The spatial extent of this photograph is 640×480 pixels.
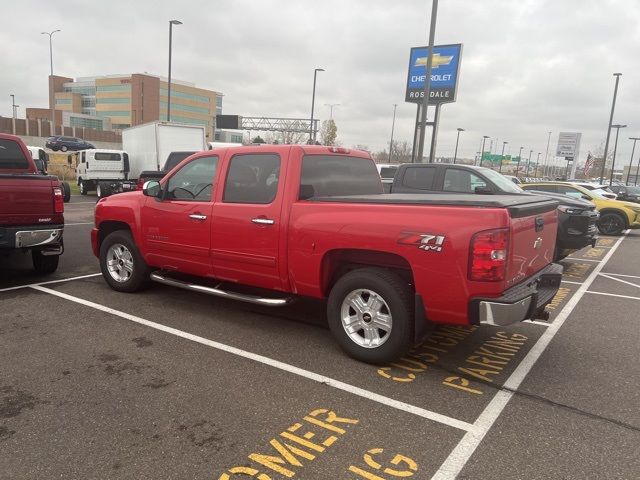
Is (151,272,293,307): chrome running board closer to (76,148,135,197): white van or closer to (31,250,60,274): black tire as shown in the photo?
(31,250,60,274): black tire

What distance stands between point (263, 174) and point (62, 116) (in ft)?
368

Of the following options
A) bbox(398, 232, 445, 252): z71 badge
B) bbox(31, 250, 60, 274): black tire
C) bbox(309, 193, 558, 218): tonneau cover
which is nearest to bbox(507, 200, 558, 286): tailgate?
bbox(309, 193, 558, 218): tonneau cover

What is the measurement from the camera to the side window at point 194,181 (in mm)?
5148

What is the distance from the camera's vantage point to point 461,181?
29.7 feet

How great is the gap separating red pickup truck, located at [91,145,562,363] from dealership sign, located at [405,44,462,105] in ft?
59.4

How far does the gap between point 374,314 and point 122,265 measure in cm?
373

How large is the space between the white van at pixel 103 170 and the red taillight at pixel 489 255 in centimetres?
2104

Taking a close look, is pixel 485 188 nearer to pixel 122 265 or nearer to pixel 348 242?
pixel 348 242

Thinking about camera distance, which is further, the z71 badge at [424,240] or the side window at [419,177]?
the side window at [419,177]

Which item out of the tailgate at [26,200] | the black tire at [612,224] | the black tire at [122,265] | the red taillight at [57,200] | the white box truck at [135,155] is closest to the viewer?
the tailgate at [26,200]

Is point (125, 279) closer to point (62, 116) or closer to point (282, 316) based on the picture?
point (282, 316)

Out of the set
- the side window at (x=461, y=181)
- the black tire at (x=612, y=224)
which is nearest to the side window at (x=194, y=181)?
the side window at (x=461, y=181)

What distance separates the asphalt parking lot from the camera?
2.74 meters

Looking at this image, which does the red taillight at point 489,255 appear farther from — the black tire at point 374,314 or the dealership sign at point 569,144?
the dealership sign at point 569,144
